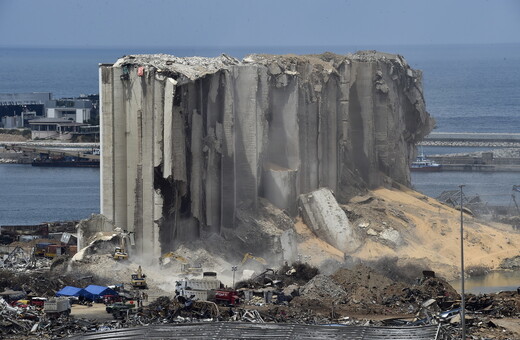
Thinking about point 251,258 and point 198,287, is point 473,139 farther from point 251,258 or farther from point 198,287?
point 198,287

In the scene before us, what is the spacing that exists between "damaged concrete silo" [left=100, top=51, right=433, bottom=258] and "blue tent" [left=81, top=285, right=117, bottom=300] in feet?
18.4

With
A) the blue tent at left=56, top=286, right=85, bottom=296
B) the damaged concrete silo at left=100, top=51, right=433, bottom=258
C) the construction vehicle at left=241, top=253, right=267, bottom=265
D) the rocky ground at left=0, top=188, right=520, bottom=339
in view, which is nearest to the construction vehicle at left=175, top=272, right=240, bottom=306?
the rocky ground at left=0, top=188, right=520, bottom=339

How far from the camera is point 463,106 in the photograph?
156 metres

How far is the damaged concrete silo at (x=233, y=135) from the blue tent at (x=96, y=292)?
18.4ft

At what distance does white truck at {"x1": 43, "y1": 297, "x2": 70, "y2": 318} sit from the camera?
163 feet

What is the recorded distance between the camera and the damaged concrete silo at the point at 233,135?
5888cm

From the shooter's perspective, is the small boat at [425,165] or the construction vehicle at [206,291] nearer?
the construction vehicle at [206,291]

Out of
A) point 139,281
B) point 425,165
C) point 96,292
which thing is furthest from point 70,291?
point 425,165

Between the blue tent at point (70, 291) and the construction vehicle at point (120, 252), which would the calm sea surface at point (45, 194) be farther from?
the blue tent at point (70, 291)

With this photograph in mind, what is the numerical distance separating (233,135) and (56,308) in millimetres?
15054

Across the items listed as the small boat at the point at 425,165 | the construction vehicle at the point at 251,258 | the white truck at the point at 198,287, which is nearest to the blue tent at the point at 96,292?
the white truck at the point at 198,287

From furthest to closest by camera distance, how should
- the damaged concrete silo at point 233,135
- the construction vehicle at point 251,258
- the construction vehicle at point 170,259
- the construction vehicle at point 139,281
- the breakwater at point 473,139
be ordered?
1. the breakwater at point 473,139
2. the construction vehicle at point 251,258
3. the damaged concrete silo at point 233,135
4. the construction vehicle at point 170,259
5. the construction vehicle at point 139,281

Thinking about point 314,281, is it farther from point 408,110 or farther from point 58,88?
point 58,88

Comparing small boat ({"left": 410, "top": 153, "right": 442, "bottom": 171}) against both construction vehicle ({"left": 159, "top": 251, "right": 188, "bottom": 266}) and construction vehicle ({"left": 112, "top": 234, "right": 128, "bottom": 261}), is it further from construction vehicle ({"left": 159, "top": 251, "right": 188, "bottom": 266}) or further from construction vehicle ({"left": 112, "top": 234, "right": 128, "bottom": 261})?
construction vehicle ({"left": 112, "top": 234, "right": 128, "bottom": 261})
